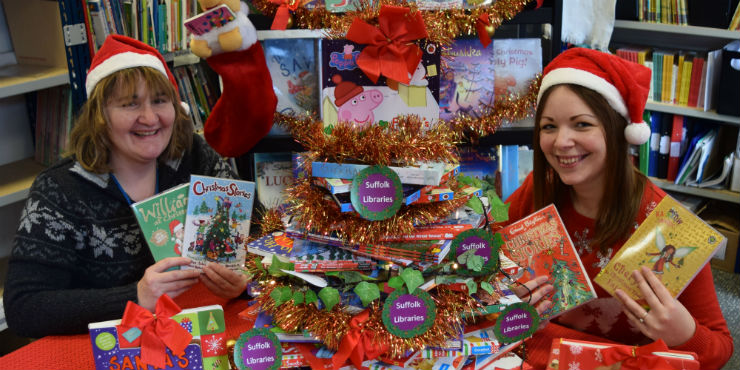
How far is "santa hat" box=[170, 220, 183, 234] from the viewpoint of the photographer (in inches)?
56.9

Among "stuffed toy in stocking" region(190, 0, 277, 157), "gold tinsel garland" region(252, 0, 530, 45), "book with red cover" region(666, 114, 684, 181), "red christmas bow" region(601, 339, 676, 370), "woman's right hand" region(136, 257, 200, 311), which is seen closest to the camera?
"red christmas bow" region(601, 339, 676, 370)

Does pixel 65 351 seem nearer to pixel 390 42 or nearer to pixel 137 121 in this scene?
pixel 137 121

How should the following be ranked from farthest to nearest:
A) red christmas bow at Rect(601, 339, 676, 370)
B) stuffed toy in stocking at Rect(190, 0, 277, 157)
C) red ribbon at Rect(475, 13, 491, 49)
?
1. red ribbon at Rect(475, 13, 491, 49)
2. stuffed toy in stocking at Rect(190, 0, 277, 157)
3. red christmas bow at Rect(601, 339, 676, 370)

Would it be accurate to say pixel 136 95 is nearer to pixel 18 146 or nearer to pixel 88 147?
pixel 88 147

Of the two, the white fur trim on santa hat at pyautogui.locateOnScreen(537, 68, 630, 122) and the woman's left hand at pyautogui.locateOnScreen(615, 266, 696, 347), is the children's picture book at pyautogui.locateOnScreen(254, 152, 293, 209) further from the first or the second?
the woman's left hand at pyautogui.locateOnScreen(615, 266, 696, 347)

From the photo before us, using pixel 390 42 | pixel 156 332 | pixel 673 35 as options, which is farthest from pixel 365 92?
pixel 673 35

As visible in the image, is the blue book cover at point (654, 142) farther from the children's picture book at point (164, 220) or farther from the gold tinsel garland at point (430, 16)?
the children's picture book at point (164, 220)

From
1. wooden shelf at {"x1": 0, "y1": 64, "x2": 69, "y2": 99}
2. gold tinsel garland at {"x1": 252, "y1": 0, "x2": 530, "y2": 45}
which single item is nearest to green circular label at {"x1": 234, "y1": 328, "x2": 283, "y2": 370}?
gold tinsel garland at {"x1": 252, "y1": 0, "x2": 530, "y2": 45}

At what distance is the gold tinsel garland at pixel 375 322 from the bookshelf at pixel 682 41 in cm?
293

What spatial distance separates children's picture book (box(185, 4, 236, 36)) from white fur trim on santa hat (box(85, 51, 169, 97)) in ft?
0.48

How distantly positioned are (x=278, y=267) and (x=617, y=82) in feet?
2.93

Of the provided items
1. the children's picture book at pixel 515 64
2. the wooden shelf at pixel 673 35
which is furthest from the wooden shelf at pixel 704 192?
the children's picture book at pixel 515 64

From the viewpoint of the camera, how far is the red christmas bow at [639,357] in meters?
1.14

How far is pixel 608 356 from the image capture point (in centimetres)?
118
